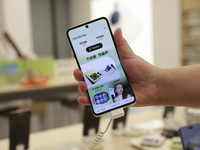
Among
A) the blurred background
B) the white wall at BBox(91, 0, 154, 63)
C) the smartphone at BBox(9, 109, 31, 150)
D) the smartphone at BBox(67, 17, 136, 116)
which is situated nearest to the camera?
the smartphone at BBox(67, 17, 136, 116)

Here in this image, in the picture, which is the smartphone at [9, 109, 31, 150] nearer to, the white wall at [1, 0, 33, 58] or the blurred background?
the blurred background

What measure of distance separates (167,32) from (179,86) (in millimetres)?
4870

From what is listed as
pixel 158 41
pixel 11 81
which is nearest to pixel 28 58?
pixel 11 81

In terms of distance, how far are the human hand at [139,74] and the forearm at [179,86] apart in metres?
0.02

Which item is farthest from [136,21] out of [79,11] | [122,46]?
[122,46]

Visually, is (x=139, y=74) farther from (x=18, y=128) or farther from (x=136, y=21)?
(x=136, y=21)

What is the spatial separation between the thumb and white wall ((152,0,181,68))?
182 inches

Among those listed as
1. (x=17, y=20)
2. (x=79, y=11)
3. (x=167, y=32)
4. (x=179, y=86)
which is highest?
(x=179, y=86)

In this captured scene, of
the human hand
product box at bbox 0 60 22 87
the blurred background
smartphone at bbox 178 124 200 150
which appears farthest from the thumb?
product box at bbox 0 60 22 87

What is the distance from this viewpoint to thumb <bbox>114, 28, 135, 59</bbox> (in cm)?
82

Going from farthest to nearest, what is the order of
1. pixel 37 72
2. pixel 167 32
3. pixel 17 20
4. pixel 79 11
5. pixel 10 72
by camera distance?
1. pixel 79 11
2. pixel 167 32
3. pixel 17 20
4. pixel 37 72
5. pixel 10 72

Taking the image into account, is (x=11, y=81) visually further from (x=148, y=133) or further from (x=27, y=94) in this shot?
(x=148, y=133)

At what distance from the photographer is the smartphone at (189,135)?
2.89 ft

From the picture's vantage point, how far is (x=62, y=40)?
768 centimetres
